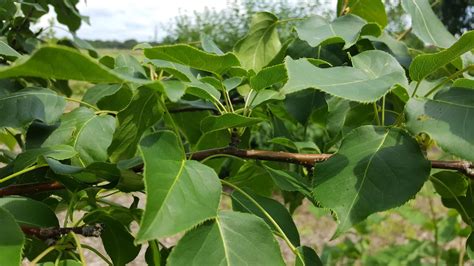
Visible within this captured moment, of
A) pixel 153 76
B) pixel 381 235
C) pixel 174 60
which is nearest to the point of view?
pixel 174 60

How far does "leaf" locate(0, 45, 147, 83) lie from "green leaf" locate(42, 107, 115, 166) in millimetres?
313

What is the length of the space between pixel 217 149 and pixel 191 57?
15cm

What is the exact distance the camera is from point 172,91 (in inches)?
21.2

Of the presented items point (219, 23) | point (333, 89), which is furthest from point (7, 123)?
point (219, 23)

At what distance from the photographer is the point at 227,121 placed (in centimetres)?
68

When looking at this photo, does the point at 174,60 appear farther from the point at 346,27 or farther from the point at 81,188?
the point at 346,27

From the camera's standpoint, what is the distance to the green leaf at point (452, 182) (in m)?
0.87

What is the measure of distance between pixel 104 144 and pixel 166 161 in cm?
26

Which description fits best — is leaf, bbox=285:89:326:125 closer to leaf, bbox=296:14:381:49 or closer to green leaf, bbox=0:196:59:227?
leaf, bbox=296:14:381:49

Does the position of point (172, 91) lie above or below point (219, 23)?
above

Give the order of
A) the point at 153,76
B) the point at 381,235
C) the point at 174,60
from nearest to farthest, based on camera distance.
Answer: the point at 174,60, the point at 153,76, the point at 381,235

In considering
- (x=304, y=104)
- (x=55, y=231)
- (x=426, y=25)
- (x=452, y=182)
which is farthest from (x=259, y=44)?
(x=55, y=231)

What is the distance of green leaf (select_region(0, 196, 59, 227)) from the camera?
25.4 inches

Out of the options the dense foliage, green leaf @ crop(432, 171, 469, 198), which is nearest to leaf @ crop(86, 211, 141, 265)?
the dense foliage
